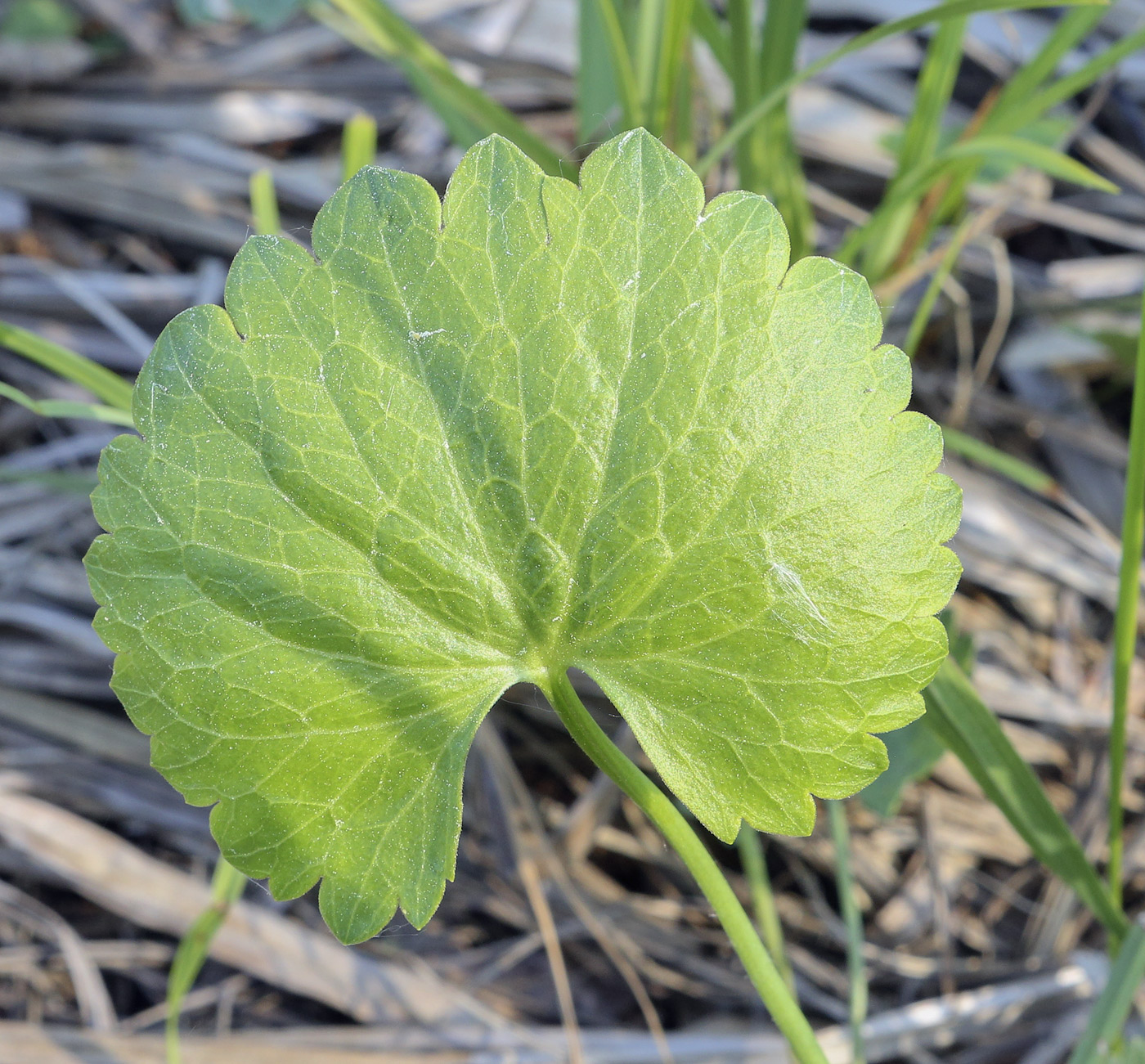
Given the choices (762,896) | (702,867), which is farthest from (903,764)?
(702,867)

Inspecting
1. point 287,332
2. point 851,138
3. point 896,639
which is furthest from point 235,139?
point 896,639

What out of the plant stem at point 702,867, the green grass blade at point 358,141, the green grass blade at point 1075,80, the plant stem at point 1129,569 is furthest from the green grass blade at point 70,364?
the green grass blade at point 1075,80

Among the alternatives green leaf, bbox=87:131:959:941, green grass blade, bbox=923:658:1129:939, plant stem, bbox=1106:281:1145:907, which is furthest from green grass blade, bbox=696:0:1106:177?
green grass blade, bbox=923:658:1129:939

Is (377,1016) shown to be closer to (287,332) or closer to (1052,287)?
(287,332)

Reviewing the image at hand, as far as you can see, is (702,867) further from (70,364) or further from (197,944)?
(70,364)

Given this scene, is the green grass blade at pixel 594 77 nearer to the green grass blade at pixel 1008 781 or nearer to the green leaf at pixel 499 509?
the green leaf at pixel 499 509

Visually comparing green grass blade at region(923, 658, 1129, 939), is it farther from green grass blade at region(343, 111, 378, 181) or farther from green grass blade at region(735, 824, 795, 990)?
green grass blade at region(343, 111, 378, 181)
